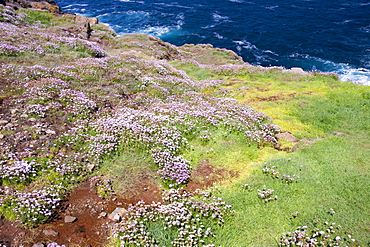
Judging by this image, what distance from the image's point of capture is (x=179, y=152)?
581 inches

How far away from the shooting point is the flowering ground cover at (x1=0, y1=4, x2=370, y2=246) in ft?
32.4

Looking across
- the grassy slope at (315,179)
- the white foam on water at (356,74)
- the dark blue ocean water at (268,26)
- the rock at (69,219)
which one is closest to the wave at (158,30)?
the dark blue ocean water at (268,26)

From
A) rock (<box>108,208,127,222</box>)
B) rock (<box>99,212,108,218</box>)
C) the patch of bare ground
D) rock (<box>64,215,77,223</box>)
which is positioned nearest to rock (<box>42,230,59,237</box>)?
the patch of bare ground

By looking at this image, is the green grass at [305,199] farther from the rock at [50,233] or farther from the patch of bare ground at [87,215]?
the rock at [50,233]

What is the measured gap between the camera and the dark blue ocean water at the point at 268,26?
5597cm

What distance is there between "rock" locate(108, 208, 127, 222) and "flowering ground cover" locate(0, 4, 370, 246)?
31 cm

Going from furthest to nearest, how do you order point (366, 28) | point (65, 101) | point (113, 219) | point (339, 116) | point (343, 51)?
point (366, 28), point (343, 51), point (339, 116), point (65, 101), point (113, 219)

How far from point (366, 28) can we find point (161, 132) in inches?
2811

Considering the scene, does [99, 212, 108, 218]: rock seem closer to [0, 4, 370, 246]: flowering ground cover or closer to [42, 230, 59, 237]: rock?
[0, 4, 370, 246]: flowering ground cover

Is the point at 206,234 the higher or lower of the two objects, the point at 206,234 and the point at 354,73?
the higher

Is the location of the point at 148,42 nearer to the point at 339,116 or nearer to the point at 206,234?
the point at 339,116

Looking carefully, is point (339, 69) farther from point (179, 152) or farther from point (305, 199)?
point (305, 199)

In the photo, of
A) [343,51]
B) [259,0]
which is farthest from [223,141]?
[259,0]

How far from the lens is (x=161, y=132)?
15.8m
